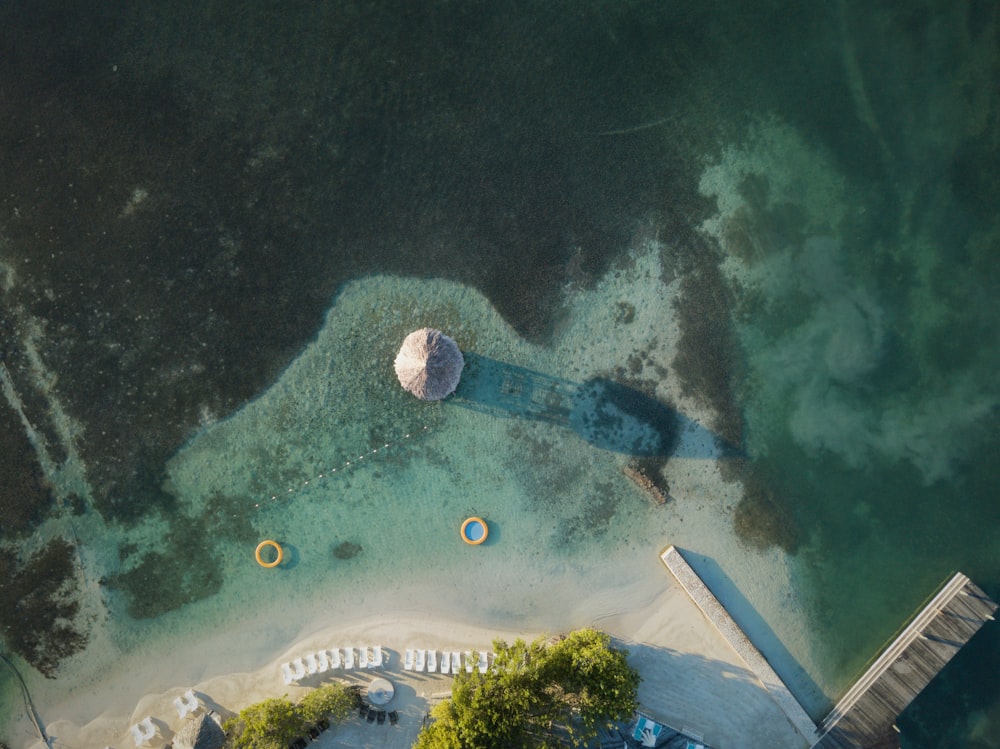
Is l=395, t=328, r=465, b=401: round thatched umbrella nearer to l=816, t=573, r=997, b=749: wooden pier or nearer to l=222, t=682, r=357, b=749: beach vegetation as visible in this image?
l=222, t=682, r=357, b=749: beach vegetation

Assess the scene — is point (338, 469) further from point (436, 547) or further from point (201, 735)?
point (201, 735)

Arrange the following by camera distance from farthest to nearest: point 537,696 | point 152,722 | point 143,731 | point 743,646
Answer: point 743,646 < point 152,722 < point 143,731 < point 537,696

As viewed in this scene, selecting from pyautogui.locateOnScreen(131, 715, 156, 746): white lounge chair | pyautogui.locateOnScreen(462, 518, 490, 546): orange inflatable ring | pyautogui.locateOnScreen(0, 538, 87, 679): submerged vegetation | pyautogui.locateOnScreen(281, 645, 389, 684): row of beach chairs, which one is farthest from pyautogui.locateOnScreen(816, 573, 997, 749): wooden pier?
pyautogui.locateOnScreen(0, 538, 87, 679): submerged vegetation

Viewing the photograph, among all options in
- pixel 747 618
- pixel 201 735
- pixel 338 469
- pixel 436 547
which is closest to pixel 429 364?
pixel 338 469

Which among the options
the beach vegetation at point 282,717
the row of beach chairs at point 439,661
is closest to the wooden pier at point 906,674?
the row of beach chairs at point 439,661

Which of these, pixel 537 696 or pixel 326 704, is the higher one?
pixel 326 704

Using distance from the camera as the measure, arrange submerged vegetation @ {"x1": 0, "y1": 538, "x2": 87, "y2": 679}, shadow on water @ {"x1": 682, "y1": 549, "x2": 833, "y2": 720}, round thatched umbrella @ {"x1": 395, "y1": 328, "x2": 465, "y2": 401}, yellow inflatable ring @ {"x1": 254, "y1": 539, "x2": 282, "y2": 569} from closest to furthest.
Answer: round thatched umbrella @ {"x1": 395, "y1": 328, "x2": 465, "y2": 401}
submerged vegetation @ {"x1": 0, "y1": 538, "x2": 87, "y2": 679}
yellow inflatable ring @ {"x1": 254, "y1": 539, "x2": 282, "y2": 569}
shadow on water @ {"x1": 682, "y1": 549, "x2": 833, "y2": 720}

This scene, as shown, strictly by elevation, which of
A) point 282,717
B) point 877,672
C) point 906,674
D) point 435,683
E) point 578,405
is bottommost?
point 906,674

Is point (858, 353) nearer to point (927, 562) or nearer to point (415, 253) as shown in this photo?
point (927, 562)
